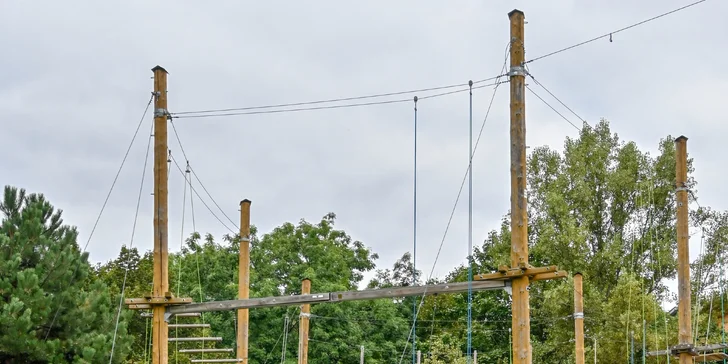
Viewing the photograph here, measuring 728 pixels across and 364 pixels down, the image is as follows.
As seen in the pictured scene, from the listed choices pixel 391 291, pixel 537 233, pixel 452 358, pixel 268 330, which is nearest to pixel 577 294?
pixel 391 291

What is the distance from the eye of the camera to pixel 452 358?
105ft

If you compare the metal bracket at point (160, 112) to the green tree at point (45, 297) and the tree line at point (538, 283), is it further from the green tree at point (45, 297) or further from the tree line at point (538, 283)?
the tree line at point (538, 283)

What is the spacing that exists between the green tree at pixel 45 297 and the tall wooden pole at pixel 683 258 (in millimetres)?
10756

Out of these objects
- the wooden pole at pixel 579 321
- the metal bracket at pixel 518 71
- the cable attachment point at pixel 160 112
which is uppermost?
the metal bracket at pixel 518 71

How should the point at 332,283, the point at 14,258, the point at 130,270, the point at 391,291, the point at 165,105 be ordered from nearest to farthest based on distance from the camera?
the point at 391,291, the point at 165,105, the point at 14,258, the point at 130,270, the point at 332,283

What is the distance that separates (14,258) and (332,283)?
17.5 metres

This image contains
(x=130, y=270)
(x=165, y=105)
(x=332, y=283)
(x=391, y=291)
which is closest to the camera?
(x=391, y=291)

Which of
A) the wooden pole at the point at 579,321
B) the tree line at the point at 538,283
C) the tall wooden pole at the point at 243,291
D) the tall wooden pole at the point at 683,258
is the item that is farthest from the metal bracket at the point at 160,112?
the tree line at the point at 538,283

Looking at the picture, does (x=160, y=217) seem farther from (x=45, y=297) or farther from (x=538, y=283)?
(x=538, y=283)

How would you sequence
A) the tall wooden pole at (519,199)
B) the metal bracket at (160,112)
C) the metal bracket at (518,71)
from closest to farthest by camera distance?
1. the tall wooden pole at (519,199)
2. the metal bracket at (518,71)
3. the metal bracket at (160,112)

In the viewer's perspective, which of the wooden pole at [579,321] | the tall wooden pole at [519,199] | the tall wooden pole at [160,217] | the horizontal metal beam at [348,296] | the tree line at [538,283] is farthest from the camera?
the tree line at [538,283]

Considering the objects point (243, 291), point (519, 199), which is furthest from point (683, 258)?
point (243, 291)

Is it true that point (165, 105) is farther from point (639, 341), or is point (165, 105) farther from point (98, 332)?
point (639, 341)

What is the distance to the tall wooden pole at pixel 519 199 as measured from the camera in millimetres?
12625
